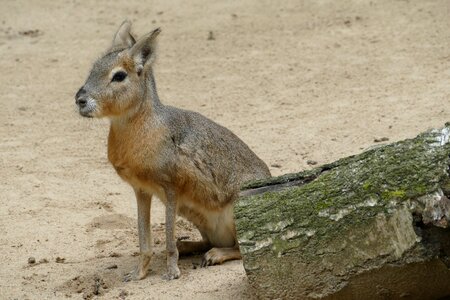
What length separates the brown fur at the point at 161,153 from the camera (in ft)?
20.9

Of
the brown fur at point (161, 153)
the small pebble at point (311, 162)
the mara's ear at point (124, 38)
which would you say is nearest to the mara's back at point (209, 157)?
the brown fur at point (161, 153)

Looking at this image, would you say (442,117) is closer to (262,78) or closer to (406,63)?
(406,63)

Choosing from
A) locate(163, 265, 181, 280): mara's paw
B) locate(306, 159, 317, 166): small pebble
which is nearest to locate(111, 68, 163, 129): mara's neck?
locate(163, 265, 181, 280): mara's paw

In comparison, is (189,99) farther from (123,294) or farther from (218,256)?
(123,294)

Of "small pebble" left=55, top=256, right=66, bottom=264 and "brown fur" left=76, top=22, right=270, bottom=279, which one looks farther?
"small pebble" left=55, top=256, right=66, bottom=264

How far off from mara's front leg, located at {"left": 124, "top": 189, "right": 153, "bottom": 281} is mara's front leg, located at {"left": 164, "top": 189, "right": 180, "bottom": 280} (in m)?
0.18

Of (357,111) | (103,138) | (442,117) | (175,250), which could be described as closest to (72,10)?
(103,138)

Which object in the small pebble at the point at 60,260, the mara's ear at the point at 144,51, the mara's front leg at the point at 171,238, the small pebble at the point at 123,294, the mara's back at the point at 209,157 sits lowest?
the small pebble at the point at 60,260

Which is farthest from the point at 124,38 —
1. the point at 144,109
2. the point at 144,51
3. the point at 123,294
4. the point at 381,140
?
the point at 381,140

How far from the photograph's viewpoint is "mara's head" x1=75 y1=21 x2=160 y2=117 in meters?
6.28

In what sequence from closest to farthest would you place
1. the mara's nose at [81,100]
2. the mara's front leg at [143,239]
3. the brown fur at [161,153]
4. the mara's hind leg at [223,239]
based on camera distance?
1. the mara's nose at [81,100]
2. the brown fur at [161,153]
3. the mara's front leg at [143,239]
4. the mara's hind leg at [223,239]

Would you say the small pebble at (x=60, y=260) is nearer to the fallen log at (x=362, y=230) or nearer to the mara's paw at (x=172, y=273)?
the mara's paw at (x=172, y=273)

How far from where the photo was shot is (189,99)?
401 inches

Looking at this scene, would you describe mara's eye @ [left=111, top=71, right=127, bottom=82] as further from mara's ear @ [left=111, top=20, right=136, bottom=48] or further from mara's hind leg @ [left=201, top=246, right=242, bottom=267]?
mara's hind leg @ [left=201, top=246, right=242, bottom=267]
